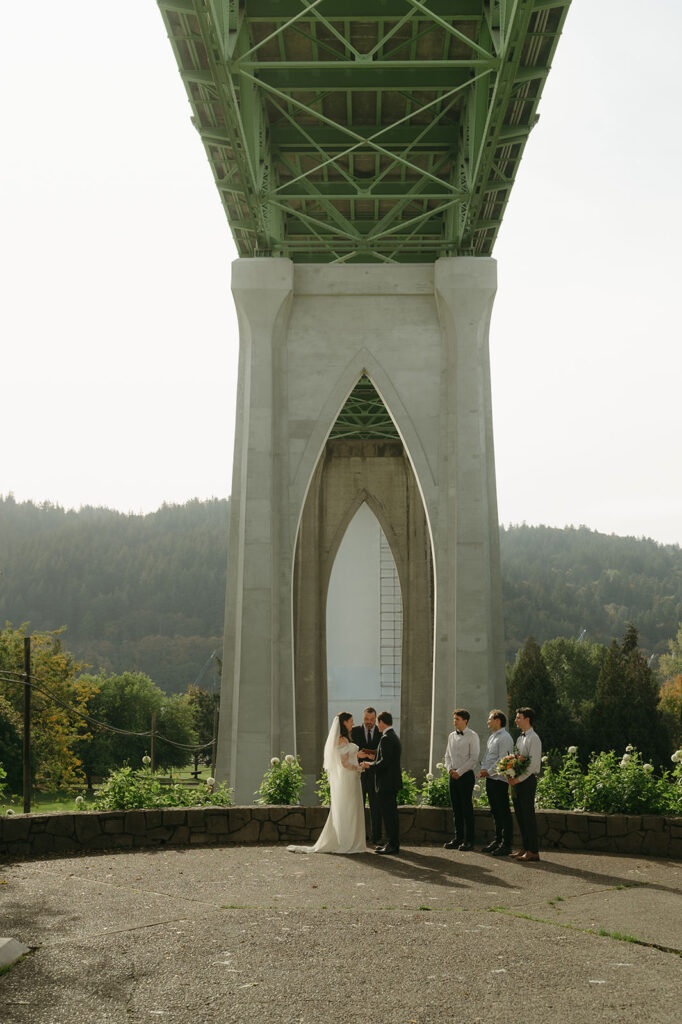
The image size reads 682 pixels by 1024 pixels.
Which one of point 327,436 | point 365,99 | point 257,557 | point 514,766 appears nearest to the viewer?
point 514,766

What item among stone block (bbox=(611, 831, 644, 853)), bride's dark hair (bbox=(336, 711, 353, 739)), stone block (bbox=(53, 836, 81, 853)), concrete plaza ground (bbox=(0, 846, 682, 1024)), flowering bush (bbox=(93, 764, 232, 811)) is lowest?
concrete plaza ground (bbox=(0, 846, 682, 1024))

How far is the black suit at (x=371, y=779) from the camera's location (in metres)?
10.9

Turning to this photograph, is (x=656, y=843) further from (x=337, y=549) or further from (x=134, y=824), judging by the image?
(x=337, y=549)

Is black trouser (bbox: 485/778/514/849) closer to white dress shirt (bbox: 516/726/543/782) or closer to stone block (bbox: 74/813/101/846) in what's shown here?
white dress shirt (bbox: 516/726/543/782)

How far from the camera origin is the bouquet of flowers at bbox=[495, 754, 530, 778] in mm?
9781

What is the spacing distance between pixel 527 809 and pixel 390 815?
144 cm

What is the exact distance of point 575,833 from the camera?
420 inches

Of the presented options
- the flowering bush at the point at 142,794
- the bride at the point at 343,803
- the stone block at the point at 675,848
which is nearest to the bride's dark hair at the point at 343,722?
the bride at the point at 343,803

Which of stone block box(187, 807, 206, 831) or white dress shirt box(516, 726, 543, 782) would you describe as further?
stone block box(187, 807, 206, 831)

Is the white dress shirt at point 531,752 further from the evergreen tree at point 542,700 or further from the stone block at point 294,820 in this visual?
the evergreen tree at point 542,700

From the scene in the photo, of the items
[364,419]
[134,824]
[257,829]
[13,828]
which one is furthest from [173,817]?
[364,419]

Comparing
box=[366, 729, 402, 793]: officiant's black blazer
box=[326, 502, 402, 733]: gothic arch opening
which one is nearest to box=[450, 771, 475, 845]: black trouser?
box=[366, 729, 402, 793]: officiant's black blazer

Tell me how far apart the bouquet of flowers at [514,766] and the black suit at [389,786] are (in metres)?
1.17

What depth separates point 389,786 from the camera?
34.4ft
